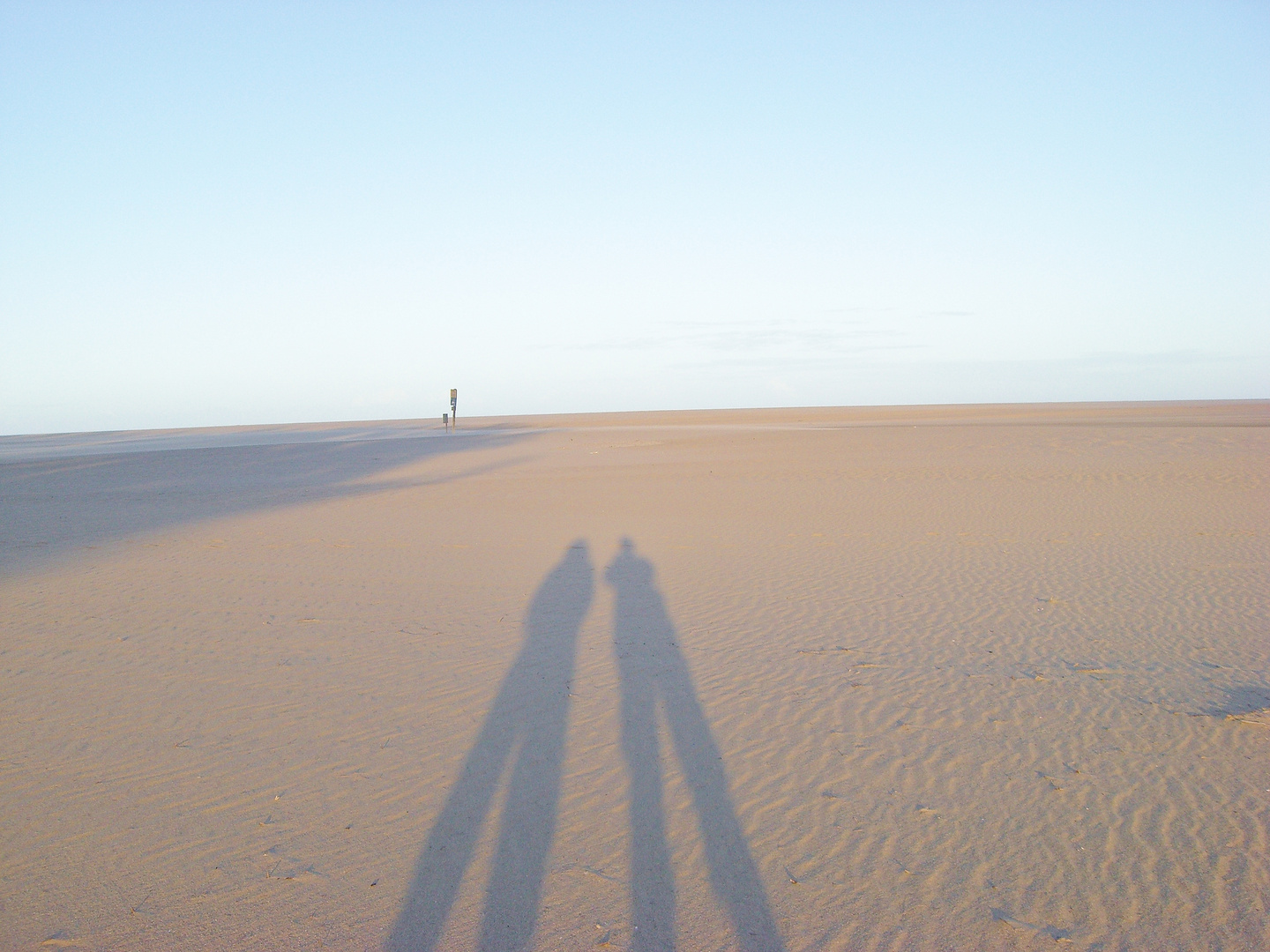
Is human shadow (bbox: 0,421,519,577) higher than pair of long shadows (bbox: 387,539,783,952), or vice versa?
human shadow (bbox: 0,421,519,577)

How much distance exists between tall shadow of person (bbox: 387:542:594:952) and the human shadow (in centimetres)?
894

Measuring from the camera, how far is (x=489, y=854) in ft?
13.0

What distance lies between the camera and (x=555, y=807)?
14.5 ft

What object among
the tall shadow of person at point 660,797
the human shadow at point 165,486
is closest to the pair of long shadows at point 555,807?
the tall shadow of person at point 660,797

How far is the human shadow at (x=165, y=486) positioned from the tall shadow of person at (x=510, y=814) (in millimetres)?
8938

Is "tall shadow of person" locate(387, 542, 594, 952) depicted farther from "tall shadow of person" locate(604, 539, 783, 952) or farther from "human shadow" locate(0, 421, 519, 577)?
"human shadow" locate(0, 421, 519, 577)

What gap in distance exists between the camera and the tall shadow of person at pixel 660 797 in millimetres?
3510

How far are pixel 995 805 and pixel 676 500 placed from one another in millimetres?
12714

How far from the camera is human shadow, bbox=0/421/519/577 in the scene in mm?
14039

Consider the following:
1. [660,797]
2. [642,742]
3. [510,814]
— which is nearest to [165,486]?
[642,742]

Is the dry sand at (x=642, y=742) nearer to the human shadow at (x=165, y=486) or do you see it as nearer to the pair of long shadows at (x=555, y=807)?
the pair of long shadows at (x=555, y=807)

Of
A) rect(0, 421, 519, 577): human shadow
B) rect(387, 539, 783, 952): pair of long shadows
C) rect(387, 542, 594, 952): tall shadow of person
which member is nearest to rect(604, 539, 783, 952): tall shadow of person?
rect(387, 539, 783, 952): pair of long shadows

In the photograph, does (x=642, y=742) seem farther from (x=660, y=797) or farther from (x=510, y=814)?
(x=510, y=814)

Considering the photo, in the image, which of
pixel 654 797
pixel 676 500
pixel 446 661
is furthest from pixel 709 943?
pixel 676 500
